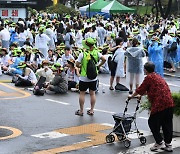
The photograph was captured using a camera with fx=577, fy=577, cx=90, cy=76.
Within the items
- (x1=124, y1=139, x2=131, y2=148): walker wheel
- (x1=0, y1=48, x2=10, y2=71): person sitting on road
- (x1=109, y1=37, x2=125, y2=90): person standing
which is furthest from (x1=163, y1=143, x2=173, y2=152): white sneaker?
(x1=0, y1=48, x2=10, y2=71): person sitting on road

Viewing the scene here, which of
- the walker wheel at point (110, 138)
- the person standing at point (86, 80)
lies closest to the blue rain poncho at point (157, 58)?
the person standing at point (86, 80)

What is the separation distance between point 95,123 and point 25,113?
2033 millimetres

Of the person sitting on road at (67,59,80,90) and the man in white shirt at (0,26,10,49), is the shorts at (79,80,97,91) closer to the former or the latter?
the person sitting on road at (67,59,80,90)

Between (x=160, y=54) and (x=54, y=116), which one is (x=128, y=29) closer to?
(x=160, y=54)

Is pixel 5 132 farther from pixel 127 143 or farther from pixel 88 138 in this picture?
pixel 127 143

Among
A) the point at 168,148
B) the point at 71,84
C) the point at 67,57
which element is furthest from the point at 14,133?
the point at 67,57

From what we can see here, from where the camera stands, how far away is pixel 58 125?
1291cm

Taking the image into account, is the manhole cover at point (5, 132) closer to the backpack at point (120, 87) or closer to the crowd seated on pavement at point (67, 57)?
the crowd seated on pavement at point (67, 57)

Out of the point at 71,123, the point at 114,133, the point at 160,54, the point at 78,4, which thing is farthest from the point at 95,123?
the point at 78,4

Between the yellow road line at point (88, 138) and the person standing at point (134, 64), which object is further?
the person standing at point (134, 64)

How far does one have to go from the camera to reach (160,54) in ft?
68.5

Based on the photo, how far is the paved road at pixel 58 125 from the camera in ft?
35.7

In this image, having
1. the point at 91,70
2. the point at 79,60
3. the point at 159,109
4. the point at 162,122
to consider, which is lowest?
the point at 162,122

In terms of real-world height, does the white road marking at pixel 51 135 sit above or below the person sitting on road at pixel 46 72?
below
